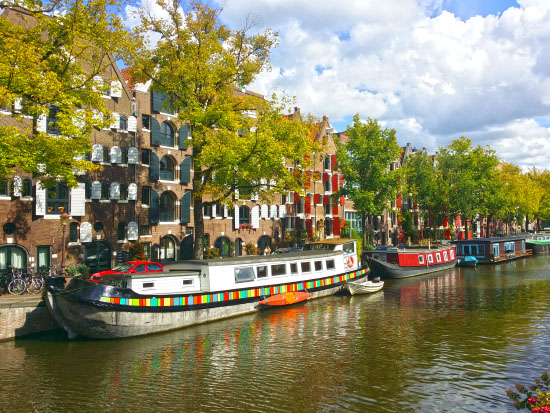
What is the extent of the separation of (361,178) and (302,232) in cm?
814

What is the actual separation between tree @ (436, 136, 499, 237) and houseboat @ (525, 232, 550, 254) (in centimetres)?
781

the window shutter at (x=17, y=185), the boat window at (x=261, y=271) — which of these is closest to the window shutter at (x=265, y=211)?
the boat window at (x=261, y=271)

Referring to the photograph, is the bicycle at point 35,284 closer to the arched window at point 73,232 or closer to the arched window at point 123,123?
the arched window at point 73,232

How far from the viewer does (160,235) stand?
3416cm

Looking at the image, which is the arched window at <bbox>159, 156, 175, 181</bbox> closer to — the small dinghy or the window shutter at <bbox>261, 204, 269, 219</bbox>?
the window shutter at <bbox>261, 204, 269, 219</bbox>

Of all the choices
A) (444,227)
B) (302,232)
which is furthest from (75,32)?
(444,227)

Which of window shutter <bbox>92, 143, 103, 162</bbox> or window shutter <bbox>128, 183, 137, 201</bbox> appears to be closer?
window shutter <bbox>92, 143, 103, 162</bbox>

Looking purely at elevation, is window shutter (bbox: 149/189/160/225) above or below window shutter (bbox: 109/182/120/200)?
below

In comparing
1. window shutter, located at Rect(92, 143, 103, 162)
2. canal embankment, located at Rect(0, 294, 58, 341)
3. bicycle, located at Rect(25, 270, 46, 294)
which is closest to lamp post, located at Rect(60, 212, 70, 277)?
bicycle, located at Rect(25, 270, 46, 294)

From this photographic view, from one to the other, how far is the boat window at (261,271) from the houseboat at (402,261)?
1546cm

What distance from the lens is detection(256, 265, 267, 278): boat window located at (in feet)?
83.4

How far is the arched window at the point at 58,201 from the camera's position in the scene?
27656 millimetres

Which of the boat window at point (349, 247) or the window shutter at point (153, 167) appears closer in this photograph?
the boat window at point (349, 247)

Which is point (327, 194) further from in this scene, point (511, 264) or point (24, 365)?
point (24, 365)
